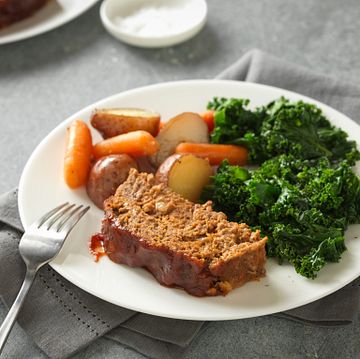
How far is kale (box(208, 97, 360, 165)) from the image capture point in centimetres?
413

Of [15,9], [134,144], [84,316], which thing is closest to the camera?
[84,316]

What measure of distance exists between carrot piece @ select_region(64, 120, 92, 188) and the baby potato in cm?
11

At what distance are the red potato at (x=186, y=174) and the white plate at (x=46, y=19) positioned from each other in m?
2.47

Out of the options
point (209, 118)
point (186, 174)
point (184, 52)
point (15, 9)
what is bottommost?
point (184, 52)

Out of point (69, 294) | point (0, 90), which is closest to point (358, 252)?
point (69, 294)

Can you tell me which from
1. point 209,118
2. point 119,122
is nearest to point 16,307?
point 119,122

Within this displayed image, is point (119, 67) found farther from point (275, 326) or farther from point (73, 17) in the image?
point (275, 326)

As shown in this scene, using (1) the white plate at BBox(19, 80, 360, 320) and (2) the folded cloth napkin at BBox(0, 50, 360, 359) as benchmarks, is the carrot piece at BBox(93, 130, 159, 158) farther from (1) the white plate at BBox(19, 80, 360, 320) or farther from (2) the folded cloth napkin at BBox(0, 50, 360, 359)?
(2) the folded cloth napkin at BBox(0, 50, 360, 359)

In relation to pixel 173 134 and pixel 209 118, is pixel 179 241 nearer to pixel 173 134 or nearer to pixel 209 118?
pixel 173 134

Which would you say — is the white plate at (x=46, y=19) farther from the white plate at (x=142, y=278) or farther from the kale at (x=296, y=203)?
the kale at (x=296, y=203)

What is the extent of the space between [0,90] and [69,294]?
2.58m

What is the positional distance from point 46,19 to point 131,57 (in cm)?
87

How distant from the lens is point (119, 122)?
13.7ft

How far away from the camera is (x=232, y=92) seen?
15.4 feet
